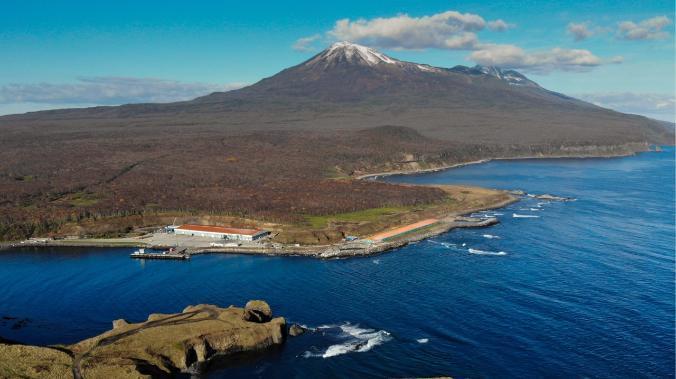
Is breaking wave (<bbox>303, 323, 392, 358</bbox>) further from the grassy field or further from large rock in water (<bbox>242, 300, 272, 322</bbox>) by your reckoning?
the grassy field

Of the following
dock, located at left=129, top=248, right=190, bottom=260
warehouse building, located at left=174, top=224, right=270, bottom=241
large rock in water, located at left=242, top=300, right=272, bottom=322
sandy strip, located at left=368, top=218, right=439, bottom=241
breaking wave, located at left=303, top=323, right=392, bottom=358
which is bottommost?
breaking wave, located at left=303, top=323, right=392, bottom=358

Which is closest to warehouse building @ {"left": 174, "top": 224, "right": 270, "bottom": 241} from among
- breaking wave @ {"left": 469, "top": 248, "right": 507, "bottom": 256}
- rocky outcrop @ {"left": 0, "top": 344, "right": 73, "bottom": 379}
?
breaking wave @ {"left": 469, "top": 248, "right": 507, "bottom": 256}

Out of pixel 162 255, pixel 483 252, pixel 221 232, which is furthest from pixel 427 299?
pixel 221 232

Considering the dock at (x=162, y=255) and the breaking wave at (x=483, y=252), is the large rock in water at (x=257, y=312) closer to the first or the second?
the dock at (x=162, y=255)

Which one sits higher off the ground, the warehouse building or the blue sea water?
the warehouse building

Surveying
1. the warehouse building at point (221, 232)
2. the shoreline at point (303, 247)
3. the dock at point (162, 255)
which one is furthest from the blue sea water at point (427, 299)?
the warehouse building at point (221, 232)

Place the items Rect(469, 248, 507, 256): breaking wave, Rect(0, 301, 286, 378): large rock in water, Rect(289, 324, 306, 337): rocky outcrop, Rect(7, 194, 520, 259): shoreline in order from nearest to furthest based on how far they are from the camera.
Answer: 1. Rect(0, 301, 286, 378): large rock in water
2. Rect(289, 324, 306, 337): rocky outcrop
3. Rect(469, 248, 507, 256): breaking wave
4. Rect(7, 194, 520, 259): shoreline
